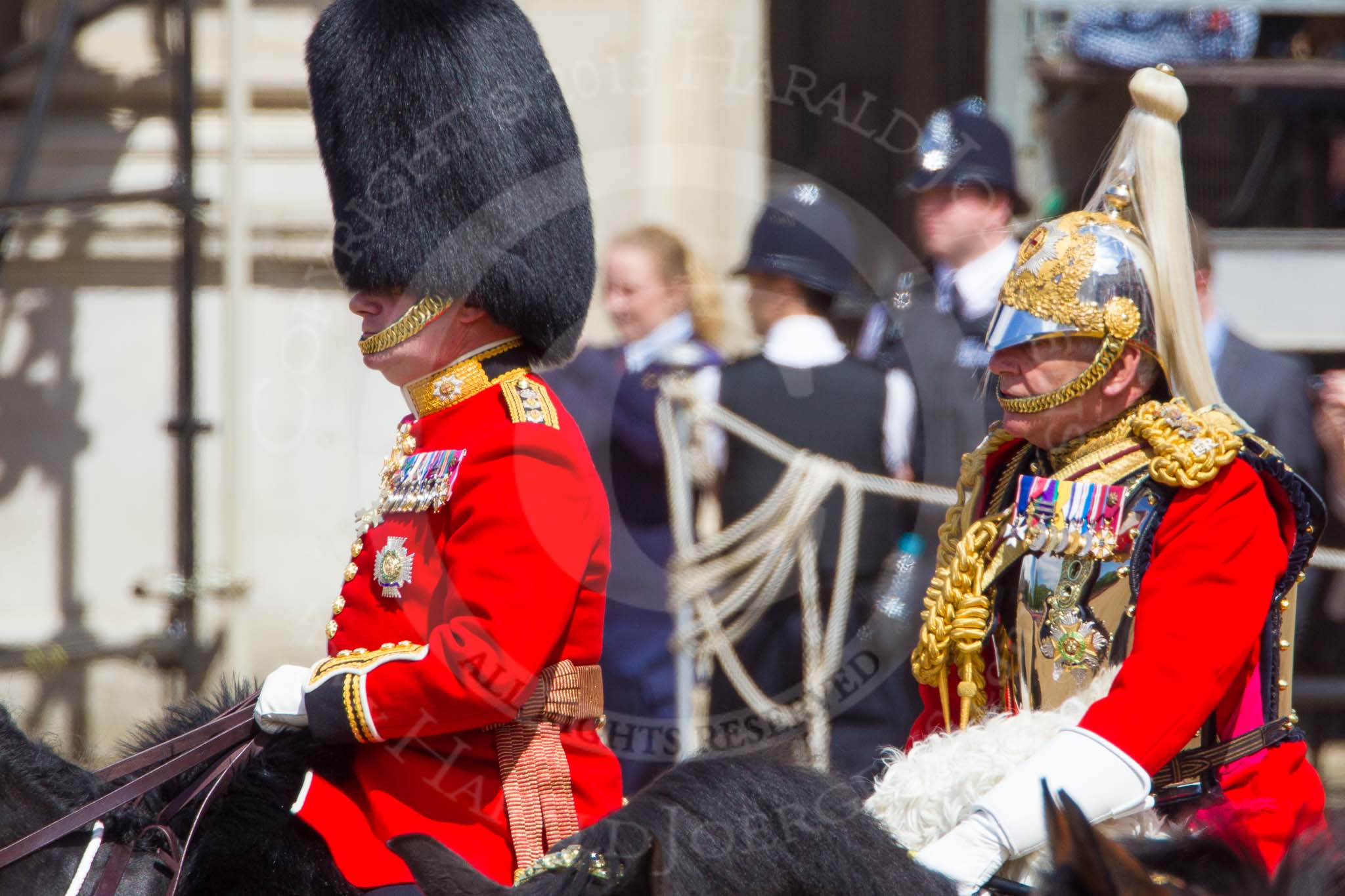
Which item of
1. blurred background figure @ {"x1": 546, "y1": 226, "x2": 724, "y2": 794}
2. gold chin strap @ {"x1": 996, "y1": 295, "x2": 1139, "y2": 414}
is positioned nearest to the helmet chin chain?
gold chin strap @ {"x1": 996, "y1": 295, "x2": 1139, "y2": 414}

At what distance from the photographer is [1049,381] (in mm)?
2354

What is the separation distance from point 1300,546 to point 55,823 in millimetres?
1734

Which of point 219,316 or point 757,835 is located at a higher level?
point 219,316

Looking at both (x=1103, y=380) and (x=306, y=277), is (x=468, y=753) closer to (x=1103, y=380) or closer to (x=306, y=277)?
(x=1103, y=380)

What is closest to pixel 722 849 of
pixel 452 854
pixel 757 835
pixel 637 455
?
pixel 757 835

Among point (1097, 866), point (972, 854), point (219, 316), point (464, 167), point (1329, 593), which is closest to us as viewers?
point (1097, 866)

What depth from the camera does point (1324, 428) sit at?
4.23 metres

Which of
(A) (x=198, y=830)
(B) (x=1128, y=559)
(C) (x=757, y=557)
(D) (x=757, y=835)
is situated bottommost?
(A) (x=198, y=830)

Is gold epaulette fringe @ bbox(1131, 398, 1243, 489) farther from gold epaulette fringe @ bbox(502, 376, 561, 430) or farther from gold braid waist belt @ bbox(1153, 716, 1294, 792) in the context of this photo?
gold epaulette fringe @ bbox(502, 376, 561, 430)

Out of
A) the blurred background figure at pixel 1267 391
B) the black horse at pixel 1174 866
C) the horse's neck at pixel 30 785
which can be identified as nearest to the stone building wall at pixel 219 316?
the blurred background figure at pixel 1267 391

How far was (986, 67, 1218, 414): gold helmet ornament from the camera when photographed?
2.32 metres

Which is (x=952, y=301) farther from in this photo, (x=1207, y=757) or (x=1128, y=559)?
(x=1207, y=757)

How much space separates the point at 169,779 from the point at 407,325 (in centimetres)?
72

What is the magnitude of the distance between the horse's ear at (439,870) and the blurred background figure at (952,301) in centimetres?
241
